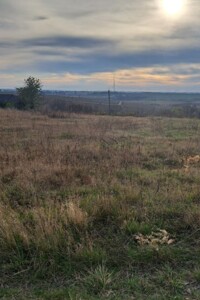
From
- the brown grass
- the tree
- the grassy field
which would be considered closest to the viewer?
the grassy field

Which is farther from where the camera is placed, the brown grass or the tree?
the tree

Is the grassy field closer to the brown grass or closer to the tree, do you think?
the brown grass

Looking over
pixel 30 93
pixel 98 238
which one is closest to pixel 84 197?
pixel 98 238

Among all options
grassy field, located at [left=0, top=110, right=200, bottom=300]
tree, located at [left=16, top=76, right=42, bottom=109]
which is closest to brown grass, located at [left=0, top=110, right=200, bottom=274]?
grassy field, located at [left=0, top=110, right=200, bottom=300]

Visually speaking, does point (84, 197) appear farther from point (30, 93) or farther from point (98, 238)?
point (30, 93)

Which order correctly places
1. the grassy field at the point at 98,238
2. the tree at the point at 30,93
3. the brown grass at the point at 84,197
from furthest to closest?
1. the tree at the point at 30,93
2. the brown grass at the point at 84,197
3. the grassy field at the point at 98,238

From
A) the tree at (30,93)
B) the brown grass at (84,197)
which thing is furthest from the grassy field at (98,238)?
the tree at (30,93)

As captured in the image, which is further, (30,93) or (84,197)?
(30,93)

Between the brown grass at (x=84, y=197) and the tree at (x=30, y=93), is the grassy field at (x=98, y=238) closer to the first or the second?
the brown grass at (x=84, y=197)

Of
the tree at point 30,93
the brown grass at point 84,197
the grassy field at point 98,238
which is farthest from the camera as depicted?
the tree at point 30,93

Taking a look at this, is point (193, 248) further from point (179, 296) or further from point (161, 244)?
point (179, 296)

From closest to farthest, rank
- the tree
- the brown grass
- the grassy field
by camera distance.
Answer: the grassy field
the brown grass
the tree

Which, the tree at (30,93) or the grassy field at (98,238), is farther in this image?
the tree at (30,93)

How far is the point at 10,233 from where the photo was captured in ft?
16.0
